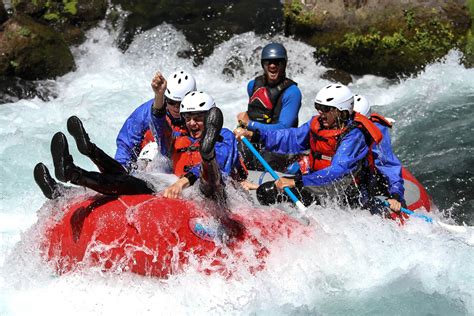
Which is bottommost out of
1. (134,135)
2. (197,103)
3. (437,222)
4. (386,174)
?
(437,222)

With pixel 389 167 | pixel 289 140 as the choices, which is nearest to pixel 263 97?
pixel 289 140

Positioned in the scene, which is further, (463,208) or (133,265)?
(463,208)

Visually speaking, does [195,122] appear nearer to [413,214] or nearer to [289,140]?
[289,140]

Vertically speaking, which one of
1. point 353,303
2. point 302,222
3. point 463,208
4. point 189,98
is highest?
point 189,98

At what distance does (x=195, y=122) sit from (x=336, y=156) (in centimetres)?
120

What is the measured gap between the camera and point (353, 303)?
18.2 ft

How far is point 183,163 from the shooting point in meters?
5.91

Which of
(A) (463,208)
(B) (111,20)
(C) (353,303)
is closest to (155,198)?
(C) (353,303)

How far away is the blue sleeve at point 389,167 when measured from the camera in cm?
639

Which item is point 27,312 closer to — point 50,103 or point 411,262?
point 411,262

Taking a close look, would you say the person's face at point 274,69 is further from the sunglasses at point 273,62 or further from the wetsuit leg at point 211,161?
the wetsuit leg at point 211,161

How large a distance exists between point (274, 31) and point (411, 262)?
7177mm

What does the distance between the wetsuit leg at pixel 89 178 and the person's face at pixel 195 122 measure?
0.57m

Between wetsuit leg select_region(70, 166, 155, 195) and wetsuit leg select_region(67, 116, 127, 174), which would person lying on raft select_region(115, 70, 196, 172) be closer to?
wetsuit leg select_region(70, 166, 155, 195)
